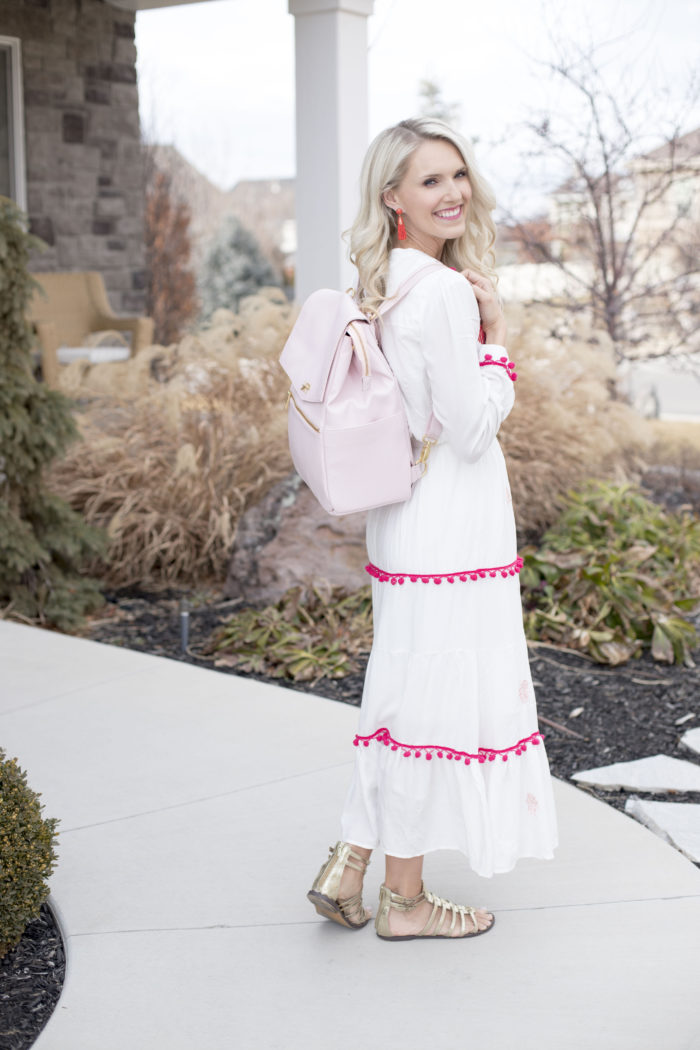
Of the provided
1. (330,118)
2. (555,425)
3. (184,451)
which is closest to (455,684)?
(184,451)

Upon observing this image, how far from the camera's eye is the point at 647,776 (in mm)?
3332

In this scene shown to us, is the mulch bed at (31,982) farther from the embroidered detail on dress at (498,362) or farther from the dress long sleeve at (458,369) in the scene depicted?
the embroidered detail on dress at (498,362)

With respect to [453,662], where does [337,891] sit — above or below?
below

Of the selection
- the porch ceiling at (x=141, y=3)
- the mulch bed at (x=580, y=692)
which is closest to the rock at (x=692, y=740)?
the mulch bed at (x=580, y=692)

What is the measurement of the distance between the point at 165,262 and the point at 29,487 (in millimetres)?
Result: 11436

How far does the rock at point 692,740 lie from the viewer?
361cm

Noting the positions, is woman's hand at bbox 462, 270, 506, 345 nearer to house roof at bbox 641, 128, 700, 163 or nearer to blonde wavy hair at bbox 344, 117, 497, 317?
blonde wavy hair at bbox 344, 117, 497, 317

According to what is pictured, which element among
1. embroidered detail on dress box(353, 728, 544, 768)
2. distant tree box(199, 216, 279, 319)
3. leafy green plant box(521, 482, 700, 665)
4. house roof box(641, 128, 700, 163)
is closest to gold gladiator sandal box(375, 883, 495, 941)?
embroidered detail on dress box(353, 728, 544, 768)

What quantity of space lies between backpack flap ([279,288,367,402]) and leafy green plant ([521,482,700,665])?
2589 millimetres

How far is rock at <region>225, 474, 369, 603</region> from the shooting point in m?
4.87

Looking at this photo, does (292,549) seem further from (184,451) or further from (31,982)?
(31,982)

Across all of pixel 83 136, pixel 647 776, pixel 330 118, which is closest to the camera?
pixel 647 776

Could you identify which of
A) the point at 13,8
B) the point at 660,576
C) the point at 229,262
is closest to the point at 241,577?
the point at 660,576

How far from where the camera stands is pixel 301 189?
21.8 feet
